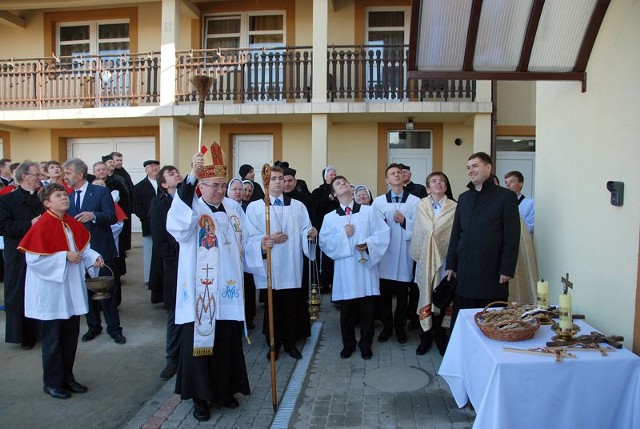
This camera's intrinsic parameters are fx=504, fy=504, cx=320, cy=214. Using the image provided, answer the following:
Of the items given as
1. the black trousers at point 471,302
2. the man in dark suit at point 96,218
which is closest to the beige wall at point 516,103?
the black trousers at point 471,302

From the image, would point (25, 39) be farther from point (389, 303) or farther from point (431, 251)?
point (431, 251)

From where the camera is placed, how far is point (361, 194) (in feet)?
18.4

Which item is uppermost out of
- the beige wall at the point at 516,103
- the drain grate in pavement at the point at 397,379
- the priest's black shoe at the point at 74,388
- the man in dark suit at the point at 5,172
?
the beige wall at the point at 516,103

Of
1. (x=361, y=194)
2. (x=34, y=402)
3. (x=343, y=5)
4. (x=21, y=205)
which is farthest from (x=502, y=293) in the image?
(x=343, y=5)

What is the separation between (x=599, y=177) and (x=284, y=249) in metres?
2.99

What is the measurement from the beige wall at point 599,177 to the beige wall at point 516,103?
24.9 feet

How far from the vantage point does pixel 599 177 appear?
3709 mm

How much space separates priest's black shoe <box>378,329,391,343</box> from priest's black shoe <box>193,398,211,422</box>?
2.37 m

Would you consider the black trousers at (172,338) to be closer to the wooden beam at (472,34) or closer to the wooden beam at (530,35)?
the wooden beam at (472,34)

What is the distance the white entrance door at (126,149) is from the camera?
1369 cm

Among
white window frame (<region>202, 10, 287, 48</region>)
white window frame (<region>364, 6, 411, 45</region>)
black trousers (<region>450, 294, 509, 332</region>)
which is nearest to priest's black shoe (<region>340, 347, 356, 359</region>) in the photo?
black trousers (<region>450, 294, 509, 332</region>)

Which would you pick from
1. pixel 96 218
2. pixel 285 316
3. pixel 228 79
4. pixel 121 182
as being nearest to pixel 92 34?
pixel 228 79

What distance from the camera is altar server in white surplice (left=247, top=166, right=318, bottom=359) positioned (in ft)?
17.3

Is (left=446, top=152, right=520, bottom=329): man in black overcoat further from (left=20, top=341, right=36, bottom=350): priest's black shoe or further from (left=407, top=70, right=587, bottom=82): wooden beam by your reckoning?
(left=20, top=341, right=36, bottom=350): priest's black shoe
